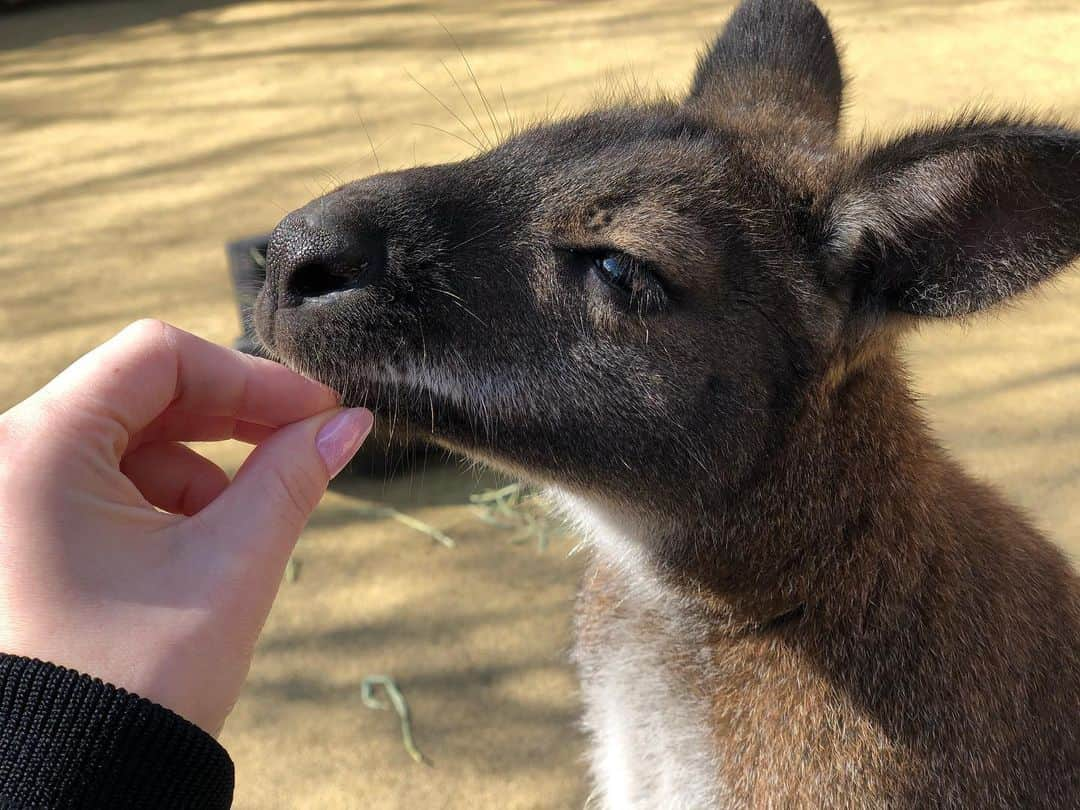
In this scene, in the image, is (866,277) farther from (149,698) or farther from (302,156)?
(302,156)

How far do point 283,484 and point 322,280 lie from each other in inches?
17.7

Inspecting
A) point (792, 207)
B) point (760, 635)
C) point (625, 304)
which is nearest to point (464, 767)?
point (760, 635)

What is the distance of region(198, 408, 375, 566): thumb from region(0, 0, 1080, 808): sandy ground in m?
1.09

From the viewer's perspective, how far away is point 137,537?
1.37 meters

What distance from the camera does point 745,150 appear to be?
1977 millimetres

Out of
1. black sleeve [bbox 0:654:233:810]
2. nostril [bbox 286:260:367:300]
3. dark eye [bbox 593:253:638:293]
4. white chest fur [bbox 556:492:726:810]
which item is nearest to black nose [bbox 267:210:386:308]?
nostril [bbox 286:260:367:300]

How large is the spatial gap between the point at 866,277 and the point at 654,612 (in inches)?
32.3

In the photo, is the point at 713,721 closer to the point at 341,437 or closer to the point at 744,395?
the point at 744,395

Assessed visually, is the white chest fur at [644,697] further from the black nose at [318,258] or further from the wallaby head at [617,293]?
the black nose at [318,258]

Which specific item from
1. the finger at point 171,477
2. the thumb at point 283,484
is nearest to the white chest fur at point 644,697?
the thumb at point 283,484

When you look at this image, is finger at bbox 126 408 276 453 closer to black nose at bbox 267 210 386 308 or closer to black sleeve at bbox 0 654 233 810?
black nose at bbox 267 210 386 308

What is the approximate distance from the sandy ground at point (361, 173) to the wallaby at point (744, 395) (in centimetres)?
29

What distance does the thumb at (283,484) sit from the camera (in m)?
1.44

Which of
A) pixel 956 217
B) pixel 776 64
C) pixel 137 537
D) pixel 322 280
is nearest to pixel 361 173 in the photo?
pixel 776 64
